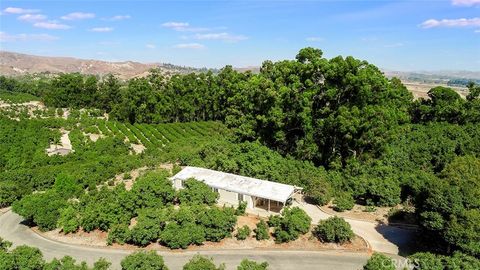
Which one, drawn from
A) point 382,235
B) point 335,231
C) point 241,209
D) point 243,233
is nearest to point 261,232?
point 243,233

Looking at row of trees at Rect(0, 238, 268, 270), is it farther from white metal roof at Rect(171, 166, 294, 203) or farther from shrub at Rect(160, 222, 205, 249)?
white metal roof at Rect(171, 166, 294, 203)

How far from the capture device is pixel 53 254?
19.3 meters

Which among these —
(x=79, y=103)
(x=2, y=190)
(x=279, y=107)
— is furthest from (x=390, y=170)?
(x=79, y=103)

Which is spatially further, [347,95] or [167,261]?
[347,95]

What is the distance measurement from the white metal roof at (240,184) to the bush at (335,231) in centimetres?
343

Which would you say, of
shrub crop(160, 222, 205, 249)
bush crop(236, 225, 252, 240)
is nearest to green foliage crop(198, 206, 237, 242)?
shrub crop(160, 222, 205, 249)

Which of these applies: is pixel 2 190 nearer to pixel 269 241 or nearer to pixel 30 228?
pixel 30 228

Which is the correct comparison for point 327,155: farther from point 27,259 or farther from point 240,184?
point 27,259

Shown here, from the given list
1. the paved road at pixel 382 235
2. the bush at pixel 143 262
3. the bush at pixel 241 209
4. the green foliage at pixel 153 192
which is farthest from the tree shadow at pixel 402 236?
the green foliage at pixel 153 192

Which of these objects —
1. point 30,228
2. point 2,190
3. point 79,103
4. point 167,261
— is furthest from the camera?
point 79,103

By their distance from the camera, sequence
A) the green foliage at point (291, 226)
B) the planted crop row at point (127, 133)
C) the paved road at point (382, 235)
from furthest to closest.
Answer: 1. the planted crop row at point (127, 133)
2. the green foliage at point (291, 226)
3. the paved road at point (382, 235)

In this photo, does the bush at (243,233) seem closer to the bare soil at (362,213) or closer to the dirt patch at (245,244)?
the dirt patch at (245,244)

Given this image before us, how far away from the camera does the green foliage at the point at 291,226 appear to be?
20.1 m

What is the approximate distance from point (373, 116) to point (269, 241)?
46.5ft
